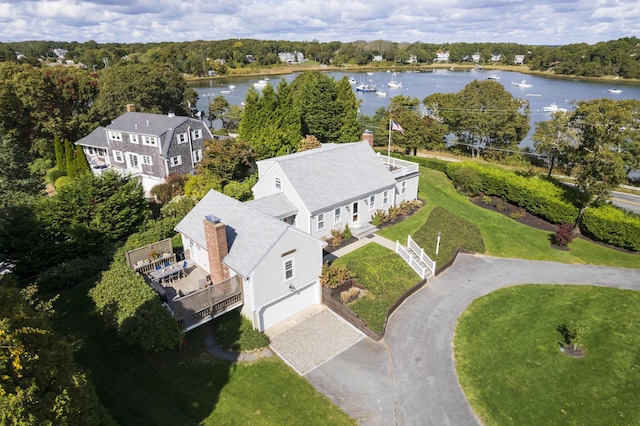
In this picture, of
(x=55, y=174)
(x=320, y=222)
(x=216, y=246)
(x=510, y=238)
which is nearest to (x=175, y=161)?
(x=55, y=174)

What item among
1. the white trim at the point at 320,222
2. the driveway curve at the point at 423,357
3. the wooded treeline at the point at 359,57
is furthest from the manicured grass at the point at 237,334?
the wooded treeline at the point at 359,57

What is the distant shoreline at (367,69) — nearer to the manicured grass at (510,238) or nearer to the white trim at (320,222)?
the manicured grass at (510,238)

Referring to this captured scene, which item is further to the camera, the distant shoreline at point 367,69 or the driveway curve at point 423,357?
the distant shoreline at point 367,69

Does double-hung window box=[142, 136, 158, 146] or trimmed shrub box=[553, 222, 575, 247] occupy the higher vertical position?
double-hung window box=[142, 136, 158, 146]

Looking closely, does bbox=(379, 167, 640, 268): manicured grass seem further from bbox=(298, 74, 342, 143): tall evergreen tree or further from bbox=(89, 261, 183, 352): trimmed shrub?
bbox=(298, 74, 342, 143): tall evergreen tree

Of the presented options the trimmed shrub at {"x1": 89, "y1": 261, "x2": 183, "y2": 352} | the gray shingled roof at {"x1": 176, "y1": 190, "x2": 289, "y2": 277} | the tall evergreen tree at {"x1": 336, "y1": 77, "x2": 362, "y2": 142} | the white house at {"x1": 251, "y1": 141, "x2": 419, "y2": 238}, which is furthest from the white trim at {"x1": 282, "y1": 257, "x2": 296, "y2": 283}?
the tall evergreen tree at {"x1": 336, "y1": 77, "x2": 362, "y2": 142}

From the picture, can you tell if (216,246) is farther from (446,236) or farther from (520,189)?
(520,189)
